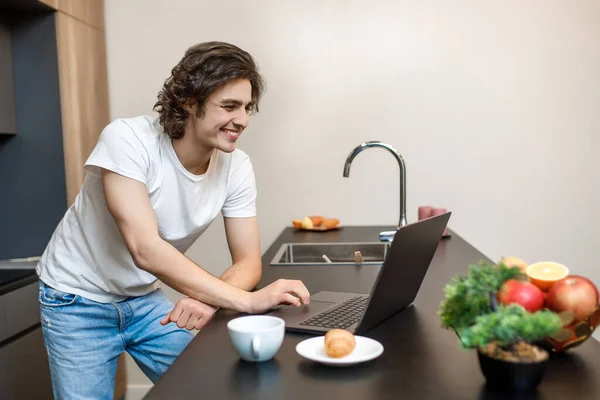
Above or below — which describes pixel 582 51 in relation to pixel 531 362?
above

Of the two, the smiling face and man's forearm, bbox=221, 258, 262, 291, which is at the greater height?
the smiling face

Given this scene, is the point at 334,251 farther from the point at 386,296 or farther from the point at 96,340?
the point at 386,296

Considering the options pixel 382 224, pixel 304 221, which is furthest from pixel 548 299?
pixel 382 224

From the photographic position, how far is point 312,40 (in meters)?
3.07

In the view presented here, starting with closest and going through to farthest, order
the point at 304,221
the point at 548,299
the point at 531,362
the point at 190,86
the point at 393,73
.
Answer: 1. the point at 531,362
2. the point at 548,299
3. the point at 190,86
4. the point at 304,221
5. the point at 393,73

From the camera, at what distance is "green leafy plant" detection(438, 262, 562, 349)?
31.6 inches

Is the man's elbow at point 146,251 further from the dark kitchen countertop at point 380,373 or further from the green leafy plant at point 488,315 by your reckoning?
the green leafy plant at point 488,315

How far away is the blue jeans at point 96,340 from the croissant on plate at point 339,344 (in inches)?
32.7

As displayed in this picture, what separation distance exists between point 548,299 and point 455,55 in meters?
2.26

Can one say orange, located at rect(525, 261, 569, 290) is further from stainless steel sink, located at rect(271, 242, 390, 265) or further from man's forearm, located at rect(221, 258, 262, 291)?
stainless steel sink, located at rect(271, 242, 390, 265)

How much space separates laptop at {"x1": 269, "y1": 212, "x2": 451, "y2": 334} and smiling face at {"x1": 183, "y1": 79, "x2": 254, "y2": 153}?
1.55ft

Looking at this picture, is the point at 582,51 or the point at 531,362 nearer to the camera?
the point at 531,362

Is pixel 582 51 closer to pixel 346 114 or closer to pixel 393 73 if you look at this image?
pixel 393 73

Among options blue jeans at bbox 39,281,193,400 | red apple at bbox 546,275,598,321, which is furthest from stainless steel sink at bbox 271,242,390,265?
red apple at bbox 546,275,598,321
